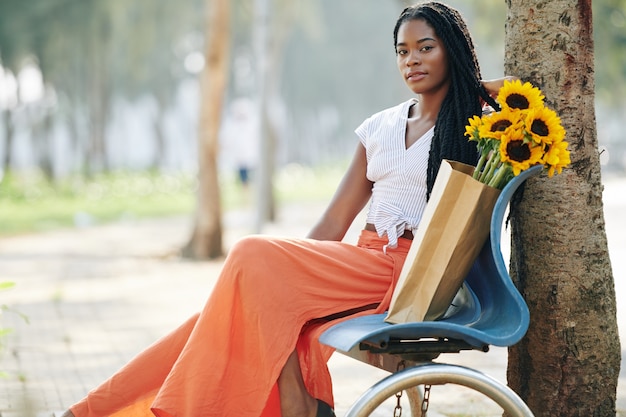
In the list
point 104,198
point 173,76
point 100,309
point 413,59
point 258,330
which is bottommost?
point 100,309

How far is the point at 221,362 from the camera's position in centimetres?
338

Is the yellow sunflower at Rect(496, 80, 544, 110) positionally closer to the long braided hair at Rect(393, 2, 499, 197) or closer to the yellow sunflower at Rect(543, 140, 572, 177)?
the yellow sunflower at Rect(543, 140, 572, 177)

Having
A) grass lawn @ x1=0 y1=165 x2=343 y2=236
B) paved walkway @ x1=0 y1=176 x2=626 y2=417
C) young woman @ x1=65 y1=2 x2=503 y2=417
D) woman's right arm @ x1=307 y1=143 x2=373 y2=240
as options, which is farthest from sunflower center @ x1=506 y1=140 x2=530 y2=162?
grass lawn @ x1=0 y1=165 x2=343 y2=236

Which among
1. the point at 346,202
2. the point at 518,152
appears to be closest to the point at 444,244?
the point at 518,152

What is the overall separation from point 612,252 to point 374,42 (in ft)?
152

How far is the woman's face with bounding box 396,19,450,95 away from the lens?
3.76 meters

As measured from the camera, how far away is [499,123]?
326cm

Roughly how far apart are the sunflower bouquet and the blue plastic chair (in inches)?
2.4

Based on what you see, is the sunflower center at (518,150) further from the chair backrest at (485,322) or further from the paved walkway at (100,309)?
the paved walkway at (100,309)

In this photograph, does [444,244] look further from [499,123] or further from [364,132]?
[364,132]

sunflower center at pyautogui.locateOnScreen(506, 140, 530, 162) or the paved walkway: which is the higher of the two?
sunflower center at pyautogui.locateOnScreen(506, 140, 530, 162)

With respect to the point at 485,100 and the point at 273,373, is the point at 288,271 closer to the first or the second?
the point at 273,373

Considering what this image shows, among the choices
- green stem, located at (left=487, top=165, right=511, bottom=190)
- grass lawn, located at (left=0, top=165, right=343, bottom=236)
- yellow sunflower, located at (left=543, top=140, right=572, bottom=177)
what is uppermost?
yellow sunflower, located at (left=543, top=140, right=572, bottom=177)

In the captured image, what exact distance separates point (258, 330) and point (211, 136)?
8854 millimetres
